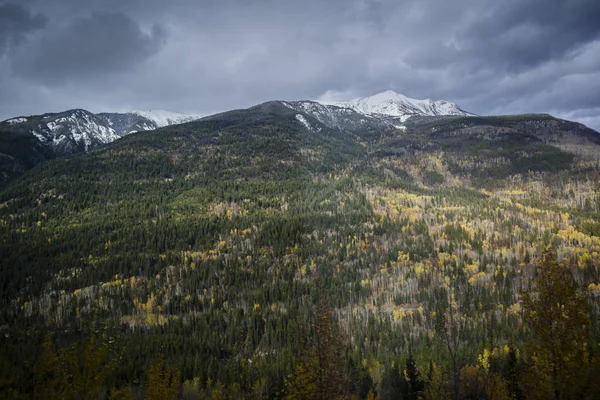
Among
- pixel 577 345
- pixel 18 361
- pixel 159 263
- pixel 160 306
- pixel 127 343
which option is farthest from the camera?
pixel 159 263

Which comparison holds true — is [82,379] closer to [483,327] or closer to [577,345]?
[577,345]

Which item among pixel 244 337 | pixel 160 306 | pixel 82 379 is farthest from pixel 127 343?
pixel 82 379

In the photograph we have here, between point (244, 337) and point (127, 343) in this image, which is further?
point (244, 337)

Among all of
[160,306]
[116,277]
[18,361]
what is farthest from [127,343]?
[116,277]

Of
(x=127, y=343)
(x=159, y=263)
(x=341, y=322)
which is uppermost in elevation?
(x=159, y=263)

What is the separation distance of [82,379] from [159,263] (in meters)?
182

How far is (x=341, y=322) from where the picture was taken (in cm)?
14538

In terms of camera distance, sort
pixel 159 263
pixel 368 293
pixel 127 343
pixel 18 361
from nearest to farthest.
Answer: pixel 18 361 → pixel 127 343 → pixel 368 293 → pixel 159 263

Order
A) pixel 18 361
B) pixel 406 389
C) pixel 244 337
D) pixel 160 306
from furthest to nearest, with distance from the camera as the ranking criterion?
pixel 160 306 < pixel 244 337 < pixel 18 361 < pixel 406 389

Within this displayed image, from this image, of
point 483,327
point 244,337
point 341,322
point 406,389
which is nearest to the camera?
point 406,389

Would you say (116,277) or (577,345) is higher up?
(577,345)

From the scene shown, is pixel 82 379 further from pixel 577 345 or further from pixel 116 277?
pixel 116 277

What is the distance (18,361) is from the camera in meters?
87.8

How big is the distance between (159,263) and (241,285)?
169 ft
